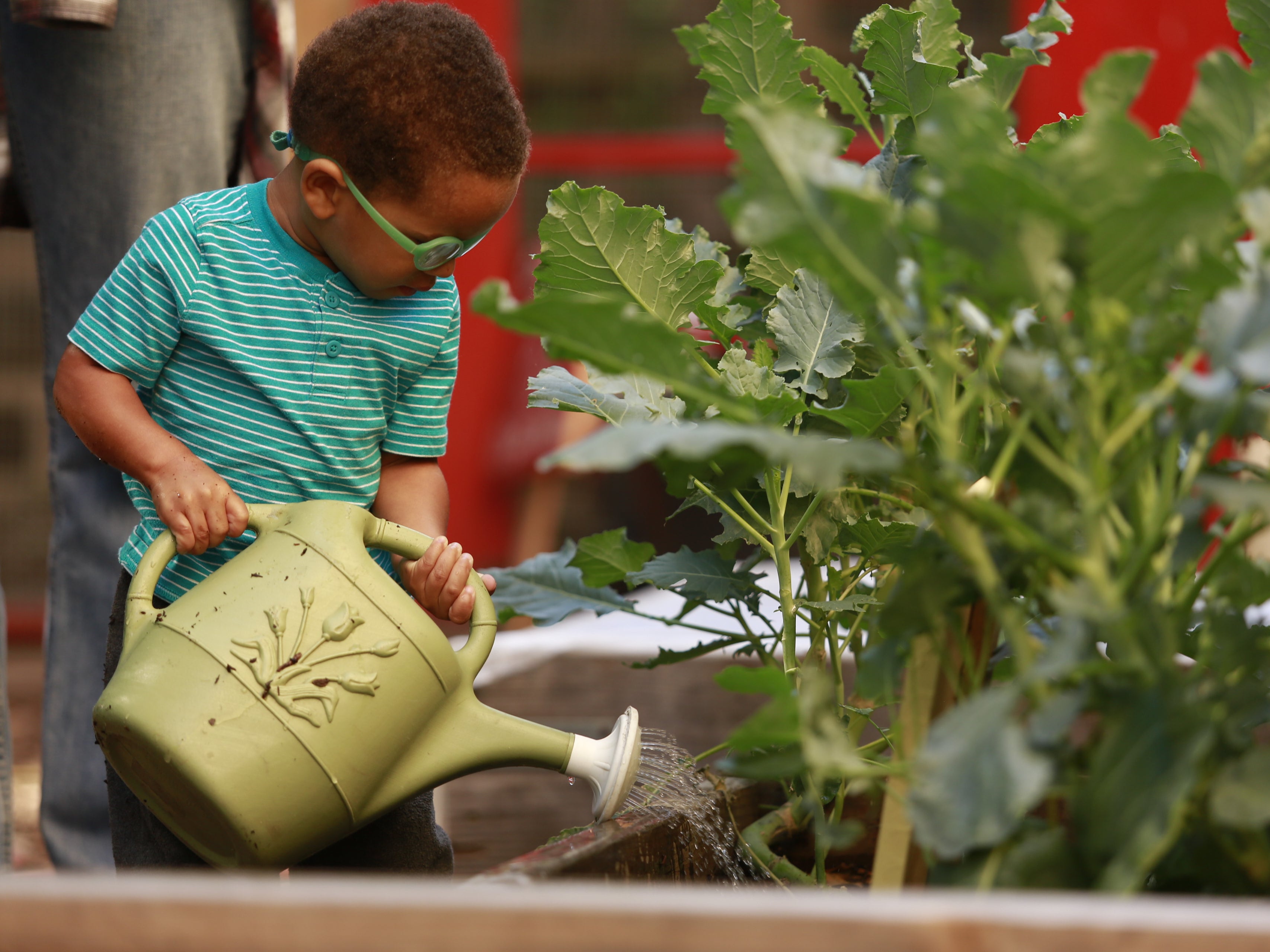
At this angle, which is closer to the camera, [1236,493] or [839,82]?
[1236,493]

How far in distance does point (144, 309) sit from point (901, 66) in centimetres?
66

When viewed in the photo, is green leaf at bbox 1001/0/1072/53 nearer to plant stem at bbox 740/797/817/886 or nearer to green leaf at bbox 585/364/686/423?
green leaf at bbox 585/364/686/423

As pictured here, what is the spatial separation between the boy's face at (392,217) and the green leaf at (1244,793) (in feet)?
2.50

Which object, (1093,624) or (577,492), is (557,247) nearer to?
(1093,624)

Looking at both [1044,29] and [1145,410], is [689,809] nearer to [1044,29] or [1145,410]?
[1145,410]

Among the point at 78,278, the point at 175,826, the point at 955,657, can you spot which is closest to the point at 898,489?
the point at 955,657

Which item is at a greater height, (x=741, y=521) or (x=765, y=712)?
(x=765, y=712)

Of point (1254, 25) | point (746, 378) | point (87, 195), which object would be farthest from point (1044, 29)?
point (87, 195)

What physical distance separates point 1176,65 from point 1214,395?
2575 millimetres

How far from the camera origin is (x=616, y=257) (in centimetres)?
89

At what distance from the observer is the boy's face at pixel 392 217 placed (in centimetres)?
Answer: 102

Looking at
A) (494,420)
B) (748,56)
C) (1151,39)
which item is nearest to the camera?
(748,56)

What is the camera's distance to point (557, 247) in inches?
34.7

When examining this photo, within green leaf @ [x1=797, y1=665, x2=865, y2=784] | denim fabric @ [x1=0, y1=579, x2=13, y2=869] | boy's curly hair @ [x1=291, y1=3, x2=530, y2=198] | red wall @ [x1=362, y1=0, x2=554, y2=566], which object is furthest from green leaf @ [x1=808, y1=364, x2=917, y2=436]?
red wall @ [x1=362, y1=0, x2=554, y2=566]
